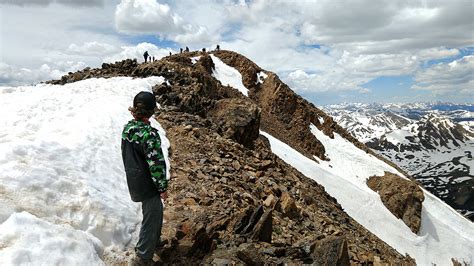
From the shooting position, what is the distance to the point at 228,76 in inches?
2435

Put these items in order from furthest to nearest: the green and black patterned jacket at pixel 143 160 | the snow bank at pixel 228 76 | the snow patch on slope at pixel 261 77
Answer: the snow patch on slope at pixel 261 77
the snow bank at pixel 228 76
the green and black patterned jacket at pixel 143 160

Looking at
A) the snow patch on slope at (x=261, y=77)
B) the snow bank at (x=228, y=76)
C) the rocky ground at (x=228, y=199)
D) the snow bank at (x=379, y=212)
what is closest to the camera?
the rocky ground at (x=228, y=199)

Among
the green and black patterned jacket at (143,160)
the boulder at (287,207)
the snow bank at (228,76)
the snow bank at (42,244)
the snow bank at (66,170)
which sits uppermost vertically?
the snow bank at (228,76)

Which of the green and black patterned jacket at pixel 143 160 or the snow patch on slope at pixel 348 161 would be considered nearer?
the green and black patterned jacket at pixel 143 160

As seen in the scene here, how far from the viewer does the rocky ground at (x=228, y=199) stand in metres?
9.41

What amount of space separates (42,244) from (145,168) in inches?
96.8

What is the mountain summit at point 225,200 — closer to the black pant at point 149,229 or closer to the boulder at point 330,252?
the boulder at point 330,252

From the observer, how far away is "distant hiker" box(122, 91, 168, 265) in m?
7.71

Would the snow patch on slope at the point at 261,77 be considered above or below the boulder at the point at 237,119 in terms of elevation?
above

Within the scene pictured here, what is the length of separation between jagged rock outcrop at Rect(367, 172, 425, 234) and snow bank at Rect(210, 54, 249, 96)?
2681cm

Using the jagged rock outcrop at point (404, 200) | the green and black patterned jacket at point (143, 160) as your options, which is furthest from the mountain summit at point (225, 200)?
the green and black patterned jacket at point (143, 160)

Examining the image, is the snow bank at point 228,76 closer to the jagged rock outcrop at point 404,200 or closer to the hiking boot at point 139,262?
the jagged rock outcrop at point 404,200

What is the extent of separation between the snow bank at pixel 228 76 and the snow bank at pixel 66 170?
42763mm

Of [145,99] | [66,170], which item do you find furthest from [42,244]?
[145,99]
